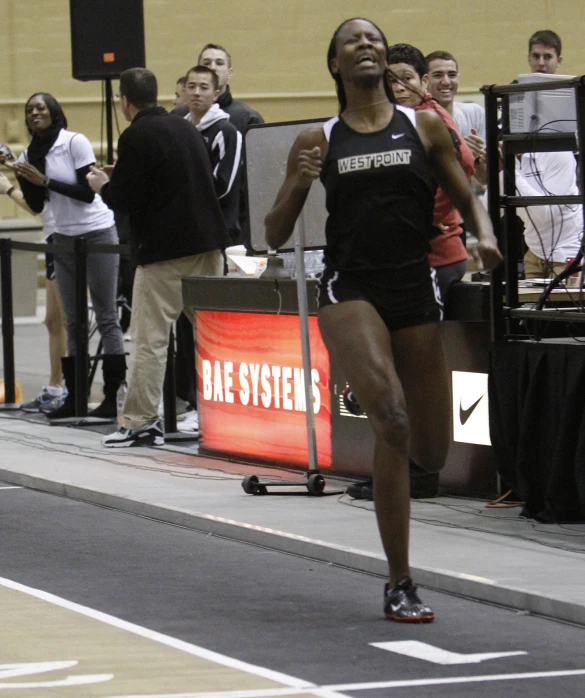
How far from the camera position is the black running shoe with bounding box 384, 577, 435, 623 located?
230 inches

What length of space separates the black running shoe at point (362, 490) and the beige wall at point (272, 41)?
21391 mm

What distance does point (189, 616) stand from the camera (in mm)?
6047

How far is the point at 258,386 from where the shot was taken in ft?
31.3

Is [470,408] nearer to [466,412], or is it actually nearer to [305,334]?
[466,412]

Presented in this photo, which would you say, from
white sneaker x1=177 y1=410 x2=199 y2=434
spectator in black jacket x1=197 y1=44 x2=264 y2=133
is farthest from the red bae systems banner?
spectator in black jacket x1=197 y1=44 x2=264 y2=133

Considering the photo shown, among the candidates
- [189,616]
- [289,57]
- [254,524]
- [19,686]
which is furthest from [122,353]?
[289,57]

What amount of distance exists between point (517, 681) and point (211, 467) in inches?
187

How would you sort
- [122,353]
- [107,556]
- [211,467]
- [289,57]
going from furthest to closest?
[289,57] → [122,353] → [211,467] → [107,556]

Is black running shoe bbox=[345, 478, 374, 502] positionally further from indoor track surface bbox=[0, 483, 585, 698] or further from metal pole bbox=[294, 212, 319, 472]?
indoor track surface bbox=[0, 483, 585, 698]

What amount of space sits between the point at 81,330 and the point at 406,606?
20.7 ft

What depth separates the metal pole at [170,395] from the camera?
1078 cm

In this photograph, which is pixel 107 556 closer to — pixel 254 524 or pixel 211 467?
pixel 254 524

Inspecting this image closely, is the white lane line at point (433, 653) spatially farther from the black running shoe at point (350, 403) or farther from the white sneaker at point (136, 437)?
the white sneaker at point (136, 437)

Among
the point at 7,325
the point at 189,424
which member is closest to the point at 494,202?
the point at 189,424
